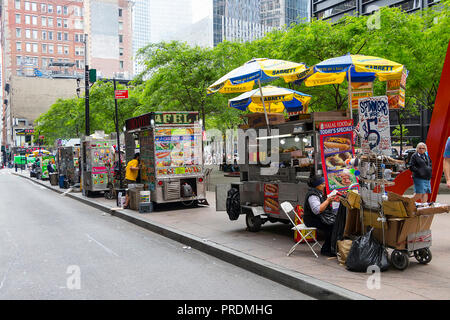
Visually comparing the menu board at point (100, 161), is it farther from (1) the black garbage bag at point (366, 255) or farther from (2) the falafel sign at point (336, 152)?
(1) the black garbage bag at point (366, 255)

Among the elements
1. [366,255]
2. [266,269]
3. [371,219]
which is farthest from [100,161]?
[366,255]

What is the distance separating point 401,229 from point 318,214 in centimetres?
147

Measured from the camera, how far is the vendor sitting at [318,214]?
7.10 metres

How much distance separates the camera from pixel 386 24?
19172mm

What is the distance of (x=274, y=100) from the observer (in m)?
12.1

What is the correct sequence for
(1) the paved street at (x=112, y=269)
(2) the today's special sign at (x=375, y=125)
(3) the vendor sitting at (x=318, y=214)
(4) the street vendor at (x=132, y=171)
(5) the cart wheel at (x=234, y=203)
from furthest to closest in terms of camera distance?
(4) the street vendor at (x=132, y=171), (5) the cart wheel at (x=234, y=203), (3) the vendor sitting at (x=318, y=214), (2) the today's special sign at (x=375, y=125), (1) the paved street at (x=112, y=269)

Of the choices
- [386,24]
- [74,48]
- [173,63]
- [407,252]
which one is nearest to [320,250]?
[407,252]

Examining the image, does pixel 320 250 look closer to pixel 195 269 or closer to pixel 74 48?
pixel 195 269

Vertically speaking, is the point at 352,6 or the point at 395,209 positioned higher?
the point at 352,6

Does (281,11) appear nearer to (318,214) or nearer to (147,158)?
(147,158)

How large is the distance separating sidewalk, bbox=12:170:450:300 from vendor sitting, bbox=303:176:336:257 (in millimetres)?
398

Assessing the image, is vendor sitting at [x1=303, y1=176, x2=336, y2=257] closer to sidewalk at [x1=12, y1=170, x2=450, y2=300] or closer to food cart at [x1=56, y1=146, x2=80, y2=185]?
sidewalk at [x1=12, y1=170, x2=450, y2=300]

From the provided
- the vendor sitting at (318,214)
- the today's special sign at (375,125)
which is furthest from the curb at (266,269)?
the today's special sign at (375,125)

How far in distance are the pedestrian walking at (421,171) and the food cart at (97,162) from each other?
42.0 feet
